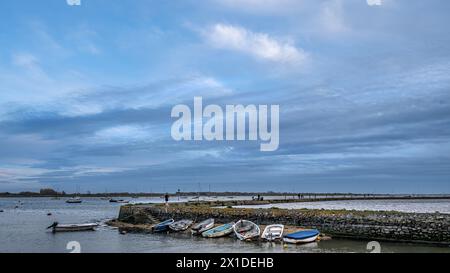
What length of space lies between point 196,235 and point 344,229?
1144 cm

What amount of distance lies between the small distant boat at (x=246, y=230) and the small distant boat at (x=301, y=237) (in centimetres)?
281

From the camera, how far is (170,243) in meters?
28.7

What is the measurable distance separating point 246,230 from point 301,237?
17.2ft

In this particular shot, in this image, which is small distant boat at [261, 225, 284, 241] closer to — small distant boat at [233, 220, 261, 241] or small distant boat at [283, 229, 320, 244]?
small distant boat at [233, 220, 261, 241]

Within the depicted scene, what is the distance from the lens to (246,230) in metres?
31.1

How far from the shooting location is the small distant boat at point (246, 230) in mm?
29544

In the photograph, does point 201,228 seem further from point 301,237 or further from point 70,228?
point 70,228

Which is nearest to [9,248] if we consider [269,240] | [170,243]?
[170,243]

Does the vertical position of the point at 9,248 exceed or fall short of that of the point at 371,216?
it falls short

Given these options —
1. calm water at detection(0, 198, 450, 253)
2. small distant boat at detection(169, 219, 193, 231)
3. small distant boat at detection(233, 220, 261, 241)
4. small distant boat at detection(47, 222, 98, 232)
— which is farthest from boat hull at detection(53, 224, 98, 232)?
small distant boat at detection(233, 220, 261, 241)

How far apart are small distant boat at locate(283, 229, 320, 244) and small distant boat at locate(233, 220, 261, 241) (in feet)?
9.22
